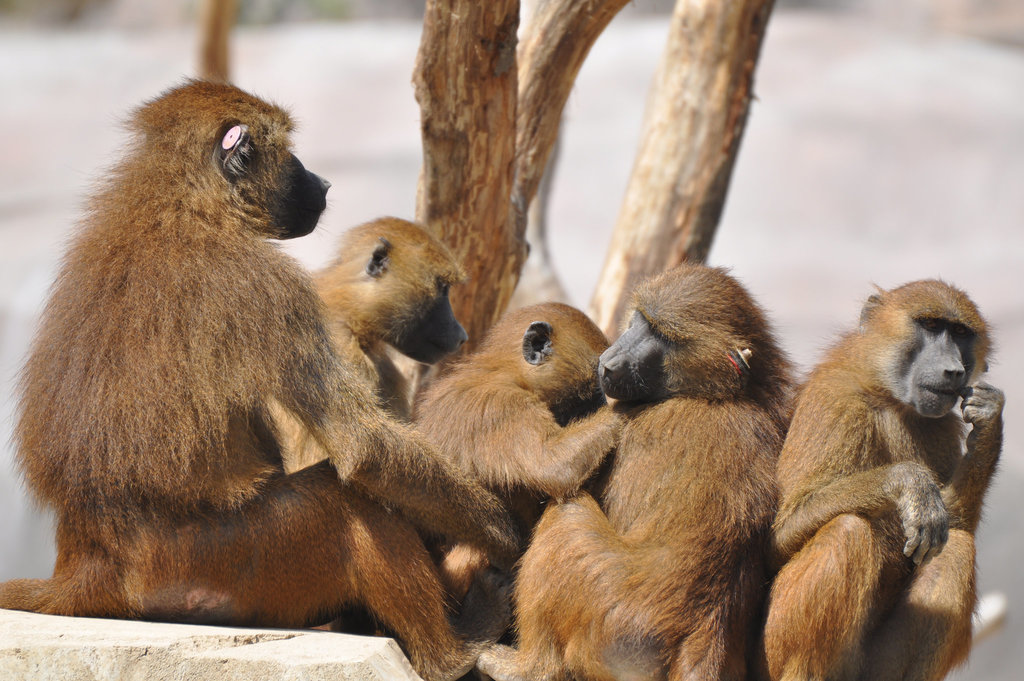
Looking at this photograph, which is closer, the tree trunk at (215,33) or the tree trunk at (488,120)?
the tree trunk at (488,120)

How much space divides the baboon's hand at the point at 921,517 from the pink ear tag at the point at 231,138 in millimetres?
3186

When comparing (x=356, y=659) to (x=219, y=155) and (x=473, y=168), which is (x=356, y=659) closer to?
(x=219, y=155)

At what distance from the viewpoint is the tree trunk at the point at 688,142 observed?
24.0 feet

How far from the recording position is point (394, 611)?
14.3ft

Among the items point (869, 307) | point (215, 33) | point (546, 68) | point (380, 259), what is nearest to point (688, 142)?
point (546, 68)

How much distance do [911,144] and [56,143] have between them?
1707cm

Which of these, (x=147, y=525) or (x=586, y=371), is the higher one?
(x=586, y=371)

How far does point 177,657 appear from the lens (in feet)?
12.8

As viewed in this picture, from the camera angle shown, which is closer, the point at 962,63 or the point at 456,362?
the point at 456,362

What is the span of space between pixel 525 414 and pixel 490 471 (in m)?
0.31

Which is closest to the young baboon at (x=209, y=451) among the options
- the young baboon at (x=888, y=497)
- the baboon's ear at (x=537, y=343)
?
the baboon's ear at (x=537, y=343)

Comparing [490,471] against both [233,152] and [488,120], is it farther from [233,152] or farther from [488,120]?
[488,120]

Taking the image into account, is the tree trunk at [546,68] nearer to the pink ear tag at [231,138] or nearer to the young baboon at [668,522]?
the young baboon at [668,522]

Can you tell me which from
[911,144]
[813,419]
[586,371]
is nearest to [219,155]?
[586,371]
